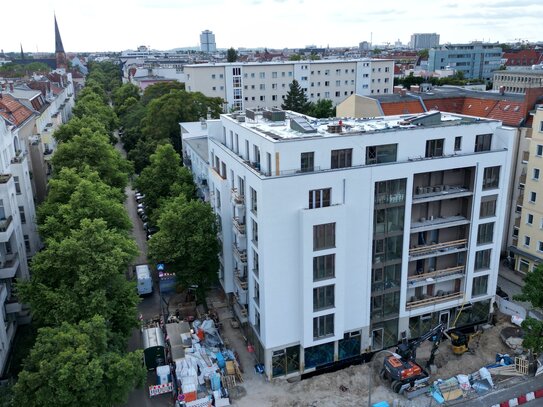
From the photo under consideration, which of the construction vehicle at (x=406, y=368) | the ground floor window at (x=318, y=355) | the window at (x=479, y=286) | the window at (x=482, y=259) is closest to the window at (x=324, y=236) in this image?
the ground floor window at (x=318, y=355)

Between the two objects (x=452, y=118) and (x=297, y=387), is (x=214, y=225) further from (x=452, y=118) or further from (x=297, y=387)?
(x=452, y=118)

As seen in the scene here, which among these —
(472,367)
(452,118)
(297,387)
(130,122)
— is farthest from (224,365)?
(130,122)

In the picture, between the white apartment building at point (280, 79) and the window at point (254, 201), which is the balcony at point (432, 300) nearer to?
the window at point (254, 201)

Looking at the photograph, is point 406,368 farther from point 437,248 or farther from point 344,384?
point 437,248

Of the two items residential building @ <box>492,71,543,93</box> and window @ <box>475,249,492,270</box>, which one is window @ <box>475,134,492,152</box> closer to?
window @ <box>475,249,492,270</box>

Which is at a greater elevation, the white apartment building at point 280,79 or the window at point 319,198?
the white apartment building at point 280,79
